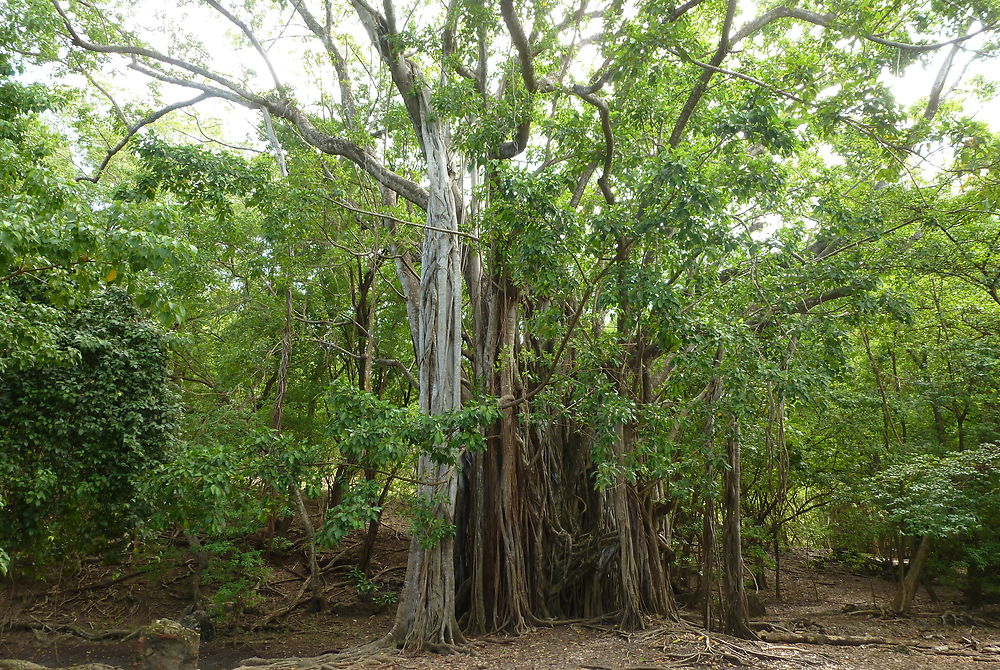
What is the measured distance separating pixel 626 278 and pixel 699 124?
1.38 meters

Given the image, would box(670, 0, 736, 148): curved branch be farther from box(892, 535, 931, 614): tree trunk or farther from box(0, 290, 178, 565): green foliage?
box(0, 290, 178, 565): green foliage

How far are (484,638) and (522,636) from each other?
37 cm

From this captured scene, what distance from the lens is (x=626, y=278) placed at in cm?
500

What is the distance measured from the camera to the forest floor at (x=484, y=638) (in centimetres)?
573

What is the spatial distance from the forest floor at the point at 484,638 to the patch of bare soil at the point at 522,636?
2cm

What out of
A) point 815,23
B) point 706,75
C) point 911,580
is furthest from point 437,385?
point 911,580

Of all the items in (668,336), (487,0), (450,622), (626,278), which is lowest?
(450,622)

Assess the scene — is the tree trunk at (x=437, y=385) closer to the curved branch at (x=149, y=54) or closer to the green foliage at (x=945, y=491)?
the curved branch at (x=149, y=54)

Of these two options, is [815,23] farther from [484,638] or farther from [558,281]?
[484,638]

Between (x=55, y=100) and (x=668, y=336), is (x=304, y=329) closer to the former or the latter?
(x=55, y=100)

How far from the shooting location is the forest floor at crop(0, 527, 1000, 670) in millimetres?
5734

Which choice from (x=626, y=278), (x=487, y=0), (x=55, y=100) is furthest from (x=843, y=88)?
(x=55, y=100)

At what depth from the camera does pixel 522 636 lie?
640 cm

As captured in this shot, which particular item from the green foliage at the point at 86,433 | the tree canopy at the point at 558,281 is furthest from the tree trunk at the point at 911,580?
the green foliage at the point at 86,433
